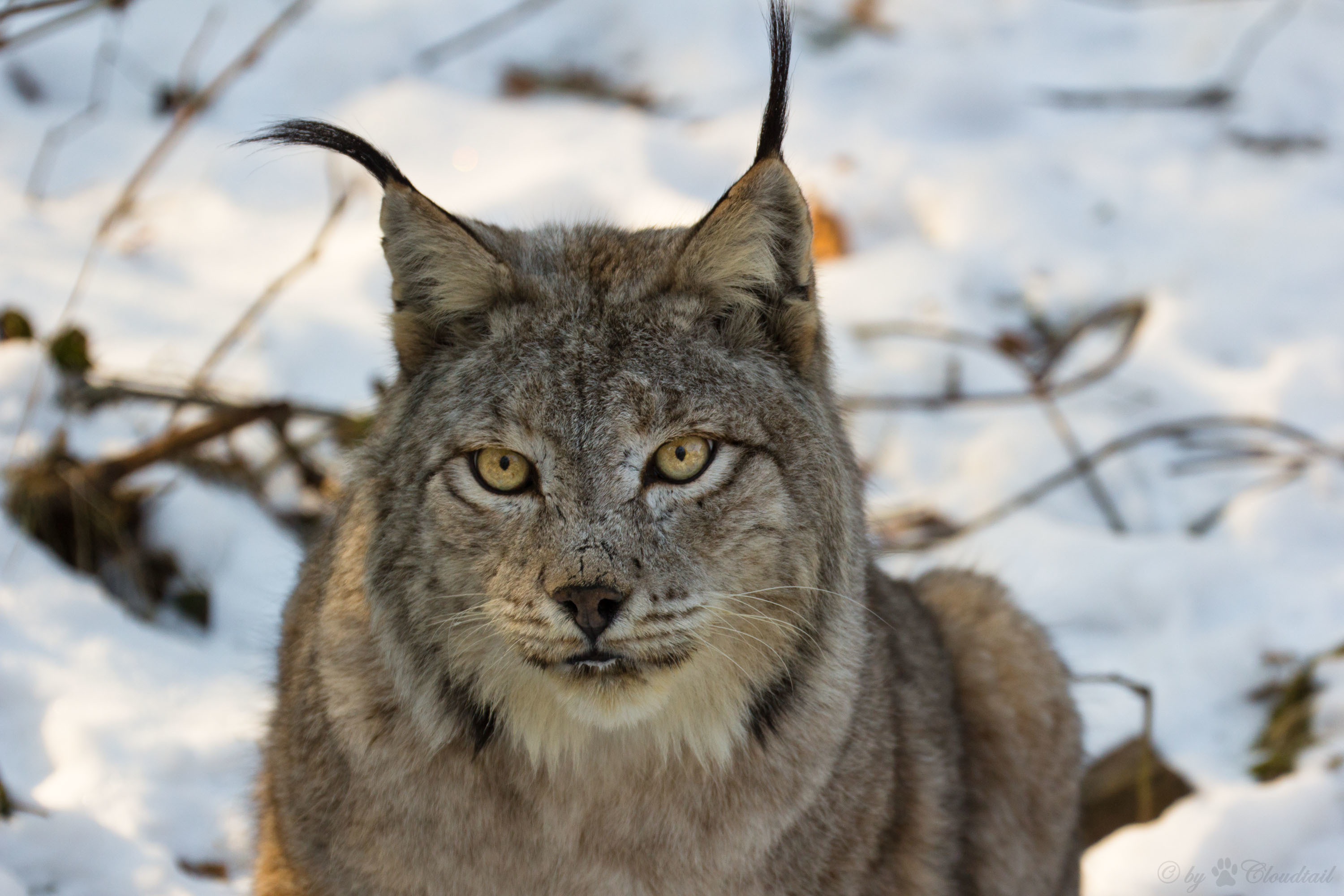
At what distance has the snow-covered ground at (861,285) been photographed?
4.15 metres

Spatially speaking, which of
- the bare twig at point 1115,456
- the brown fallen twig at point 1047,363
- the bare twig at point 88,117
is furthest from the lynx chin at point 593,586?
the bare twig at point 88,117

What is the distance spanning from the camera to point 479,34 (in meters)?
8.31

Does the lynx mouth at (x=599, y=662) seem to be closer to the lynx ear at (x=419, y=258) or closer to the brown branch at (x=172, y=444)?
the lynx ear at (x=419, y=258)

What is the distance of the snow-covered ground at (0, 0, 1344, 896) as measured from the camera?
4152mm

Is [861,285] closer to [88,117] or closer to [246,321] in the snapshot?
[246,321]

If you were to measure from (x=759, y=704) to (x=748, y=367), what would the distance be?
72cm

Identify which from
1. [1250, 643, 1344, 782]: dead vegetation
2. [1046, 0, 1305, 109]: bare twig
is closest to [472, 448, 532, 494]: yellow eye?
[1250, 643, 1344, 782]: dead vegetation

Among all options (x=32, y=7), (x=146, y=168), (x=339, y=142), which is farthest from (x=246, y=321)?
(x=339, y=142)

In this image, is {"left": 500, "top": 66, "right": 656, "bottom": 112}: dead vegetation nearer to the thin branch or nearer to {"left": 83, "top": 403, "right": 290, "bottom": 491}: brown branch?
the thin branch

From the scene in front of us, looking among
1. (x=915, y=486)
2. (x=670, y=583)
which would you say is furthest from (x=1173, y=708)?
(x=670, y=583)

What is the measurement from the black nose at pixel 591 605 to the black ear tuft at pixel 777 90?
91cm

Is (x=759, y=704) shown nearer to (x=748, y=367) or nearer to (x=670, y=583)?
(x=670, y=583)

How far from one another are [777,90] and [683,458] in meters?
0.75

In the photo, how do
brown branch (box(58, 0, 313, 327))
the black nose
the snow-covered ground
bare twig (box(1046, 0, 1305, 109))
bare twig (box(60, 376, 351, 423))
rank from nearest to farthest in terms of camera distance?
the black nose → the snow-covered ground → brown branch (box(58, 0, 313, 327)) → bare twig (box(60, 376, 351, 423)) → bare twig (box(1046, 0, 1305, 109))
